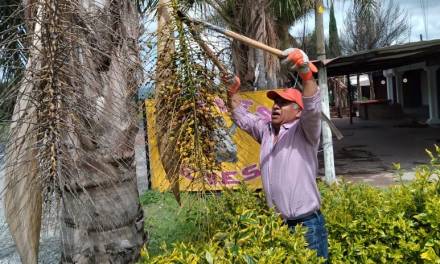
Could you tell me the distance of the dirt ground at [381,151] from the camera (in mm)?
10297

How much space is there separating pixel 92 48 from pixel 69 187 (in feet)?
1.50

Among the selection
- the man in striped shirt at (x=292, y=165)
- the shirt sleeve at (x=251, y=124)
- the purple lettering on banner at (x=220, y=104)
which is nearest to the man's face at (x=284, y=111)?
the man in striped shirt at (x=292, y=165)

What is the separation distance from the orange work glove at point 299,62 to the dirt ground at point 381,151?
7.00 metres

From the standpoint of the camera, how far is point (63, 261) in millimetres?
2227

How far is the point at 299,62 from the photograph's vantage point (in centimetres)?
260

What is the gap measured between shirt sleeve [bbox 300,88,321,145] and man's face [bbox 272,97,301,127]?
0.65 feet

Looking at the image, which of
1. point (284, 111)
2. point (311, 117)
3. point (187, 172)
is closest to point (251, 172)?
point (284, 111)

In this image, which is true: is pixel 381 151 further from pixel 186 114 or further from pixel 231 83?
pixel 186 114

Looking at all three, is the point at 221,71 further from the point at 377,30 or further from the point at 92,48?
the point at 377,30

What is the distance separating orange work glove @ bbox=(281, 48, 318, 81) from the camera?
2.60 metres

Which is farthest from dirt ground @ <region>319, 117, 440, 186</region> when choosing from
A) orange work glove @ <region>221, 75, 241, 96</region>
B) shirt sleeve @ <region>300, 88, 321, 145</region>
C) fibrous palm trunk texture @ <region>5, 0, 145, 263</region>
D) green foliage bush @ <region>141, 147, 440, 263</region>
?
fibrous palm trunk texture @ <region>5, 0, 145, 263</region>

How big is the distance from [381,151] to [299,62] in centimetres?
1240

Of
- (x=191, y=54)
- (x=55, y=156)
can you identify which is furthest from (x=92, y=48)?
(x=191, y=54)

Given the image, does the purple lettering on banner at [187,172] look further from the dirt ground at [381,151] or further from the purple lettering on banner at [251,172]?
the dirt ground at [381,151]
